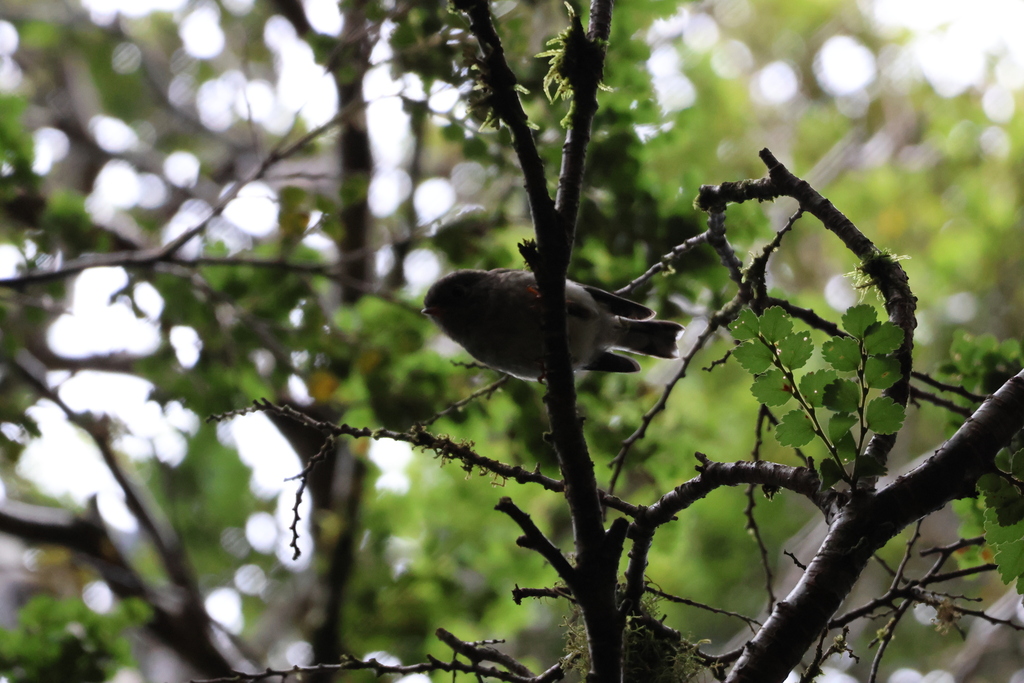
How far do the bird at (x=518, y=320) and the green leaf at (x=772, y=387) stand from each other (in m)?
1.22

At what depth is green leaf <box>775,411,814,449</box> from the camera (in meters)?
1.79

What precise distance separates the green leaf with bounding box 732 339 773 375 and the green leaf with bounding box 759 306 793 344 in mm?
34

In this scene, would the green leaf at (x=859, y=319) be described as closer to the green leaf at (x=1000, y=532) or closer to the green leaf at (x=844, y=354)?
the green leaf at (x=844, y=354)

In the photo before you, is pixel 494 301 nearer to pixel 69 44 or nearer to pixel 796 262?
pixel 796 262

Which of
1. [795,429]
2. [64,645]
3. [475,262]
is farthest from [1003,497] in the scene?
[64,645]

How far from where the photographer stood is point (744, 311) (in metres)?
1.82

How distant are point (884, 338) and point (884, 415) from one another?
18 cm

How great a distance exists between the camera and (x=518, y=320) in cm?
330

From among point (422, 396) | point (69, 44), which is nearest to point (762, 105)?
point (422, 396)

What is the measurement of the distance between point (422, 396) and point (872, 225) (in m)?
8.26

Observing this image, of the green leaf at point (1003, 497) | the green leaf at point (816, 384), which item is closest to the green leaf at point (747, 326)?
the green leaf at point (816, 384)

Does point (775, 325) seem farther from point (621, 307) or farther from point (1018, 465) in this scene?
point (621, 307)

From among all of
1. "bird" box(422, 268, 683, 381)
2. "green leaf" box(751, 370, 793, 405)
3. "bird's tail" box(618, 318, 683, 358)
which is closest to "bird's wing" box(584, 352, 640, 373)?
"bird" box(422, 268, 683, 381)

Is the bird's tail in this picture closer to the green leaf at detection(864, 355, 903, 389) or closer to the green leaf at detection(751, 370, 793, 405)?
the green leaf at detection(751, 370, 793, 405)
